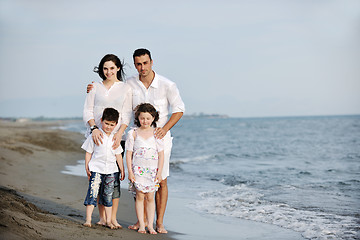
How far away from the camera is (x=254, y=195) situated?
725 centimetres

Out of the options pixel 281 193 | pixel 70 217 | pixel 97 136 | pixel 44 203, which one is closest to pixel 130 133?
pixel 97 136

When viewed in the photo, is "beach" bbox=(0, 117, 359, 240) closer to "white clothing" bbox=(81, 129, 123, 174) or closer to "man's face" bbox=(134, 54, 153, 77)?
"white clothing" bbox=(81, 129, 123, 174)

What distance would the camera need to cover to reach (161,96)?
4.23 m

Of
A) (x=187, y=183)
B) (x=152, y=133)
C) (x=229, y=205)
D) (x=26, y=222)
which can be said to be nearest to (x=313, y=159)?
(x=187, y=183)

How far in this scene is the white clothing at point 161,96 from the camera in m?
4.20

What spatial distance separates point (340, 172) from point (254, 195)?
4418mm

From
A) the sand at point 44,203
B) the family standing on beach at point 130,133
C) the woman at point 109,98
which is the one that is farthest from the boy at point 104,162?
the sand at point 44,203

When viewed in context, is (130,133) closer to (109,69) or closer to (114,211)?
(109,69)

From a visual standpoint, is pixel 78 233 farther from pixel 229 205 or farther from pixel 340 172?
pixel 340 172

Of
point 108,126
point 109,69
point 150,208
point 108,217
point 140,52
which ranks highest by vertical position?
point 140,52

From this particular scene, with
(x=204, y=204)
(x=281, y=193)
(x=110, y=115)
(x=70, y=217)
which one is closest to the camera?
(x=110, y=115)

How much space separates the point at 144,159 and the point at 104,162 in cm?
40

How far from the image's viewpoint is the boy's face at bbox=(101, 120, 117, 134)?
157 inches

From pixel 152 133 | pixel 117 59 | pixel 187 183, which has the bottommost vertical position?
pixel 187 183
